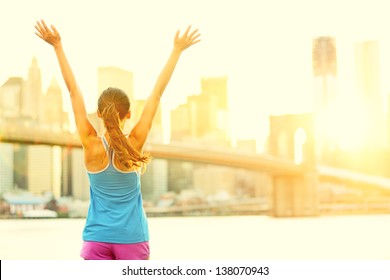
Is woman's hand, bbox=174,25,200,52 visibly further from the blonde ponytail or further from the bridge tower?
the bridge tower

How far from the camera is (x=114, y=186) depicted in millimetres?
2545

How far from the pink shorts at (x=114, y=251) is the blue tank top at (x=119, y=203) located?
19 millimetres

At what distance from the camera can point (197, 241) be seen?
2058cm

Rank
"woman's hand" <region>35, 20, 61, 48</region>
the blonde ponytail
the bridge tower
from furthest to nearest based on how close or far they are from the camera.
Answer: the bridge tower
"woman's hand" <region>35, 20, 61, 48</region>
the blonde ponytail

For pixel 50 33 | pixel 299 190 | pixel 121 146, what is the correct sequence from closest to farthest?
pixel 121 146
pixel 50 33
pixel 299 190

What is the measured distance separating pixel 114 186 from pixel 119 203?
0.06 metres

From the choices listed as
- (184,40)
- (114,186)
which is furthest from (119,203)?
(184,40)

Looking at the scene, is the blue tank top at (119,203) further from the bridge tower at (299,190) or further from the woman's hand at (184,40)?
the bridge tower at (299,190)

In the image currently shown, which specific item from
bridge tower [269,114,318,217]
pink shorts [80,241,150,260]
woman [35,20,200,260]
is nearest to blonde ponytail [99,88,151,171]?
woman [35,20,200,260]

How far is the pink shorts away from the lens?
2.55 metres

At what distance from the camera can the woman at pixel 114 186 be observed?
2.54 m

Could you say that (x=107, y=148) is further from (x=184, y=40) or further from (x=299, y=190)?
(x=299, y=190)

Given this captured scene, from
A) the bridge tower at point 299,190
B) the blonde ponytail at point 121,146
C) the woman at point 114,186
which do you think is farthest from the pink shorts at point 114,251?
the bridge tower at point 299,190

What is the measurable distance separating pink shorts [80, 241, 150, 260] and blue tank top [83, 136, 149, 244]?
0.02 m
